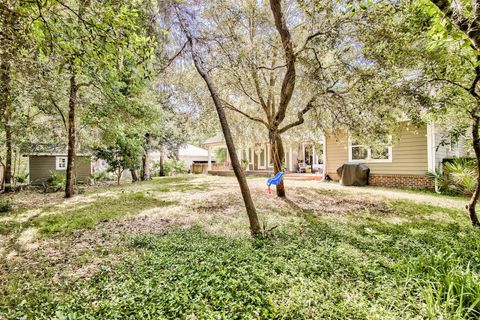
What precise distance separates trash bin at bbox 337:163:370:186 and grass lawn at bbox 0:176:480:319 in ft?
16.0

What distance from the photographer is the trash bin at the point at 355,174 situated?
1118cm

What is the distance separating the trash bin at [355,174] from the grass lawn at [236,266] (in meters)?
4.87

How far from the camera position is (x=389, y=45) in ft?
16.0

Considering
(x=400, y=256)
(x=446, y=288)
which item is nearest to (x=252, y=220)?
(x=400, y=256)

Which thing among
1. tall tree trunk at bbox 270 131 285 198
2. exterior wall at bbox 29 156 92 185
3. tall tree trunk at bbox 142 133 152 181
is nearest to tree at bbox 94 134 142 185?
tall tree trunk at bbox 142 133 152 181

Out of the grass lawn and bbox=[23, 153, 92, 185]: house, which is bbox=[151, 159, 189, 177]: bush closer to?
bbox=[23, 153, 92, 185]: house

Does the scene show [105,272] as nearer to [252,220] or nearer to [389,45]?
[252,220]

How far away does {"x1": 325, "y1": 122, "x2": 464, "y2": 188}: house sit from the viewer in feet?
31.2

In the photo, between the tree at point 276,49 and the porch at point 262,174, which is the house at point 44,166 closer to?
the porch at point 262,174

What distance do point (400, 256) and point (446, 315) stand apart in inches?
54.2

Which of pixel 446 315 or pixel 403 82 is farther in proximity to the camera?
pixel 403 82

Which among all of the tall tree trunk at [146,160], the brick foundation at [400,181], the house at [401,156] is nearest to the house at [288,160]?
the house at [401,156]

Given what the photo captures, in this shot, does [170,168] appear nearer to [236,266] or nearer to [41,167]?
[41,167]

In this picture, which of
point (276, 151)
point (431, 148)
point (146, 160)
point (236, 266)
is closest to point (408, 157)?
point (431, 148)
